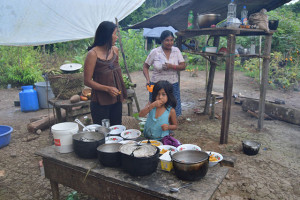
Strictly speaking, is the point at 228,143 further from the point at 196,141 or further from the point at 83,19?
the point at 83,19

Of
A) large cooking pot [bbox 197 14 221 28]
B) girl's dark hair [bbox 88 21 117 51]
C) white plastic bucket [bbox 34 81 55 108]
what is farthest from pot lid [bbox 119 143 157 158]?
white plastic bucket [bbox 34 81 55 108]

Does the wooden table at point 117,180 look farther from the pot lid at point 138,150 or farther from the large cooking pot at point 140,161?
the pot lid at point 138,150

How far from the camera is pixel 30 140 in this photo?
15.5ft

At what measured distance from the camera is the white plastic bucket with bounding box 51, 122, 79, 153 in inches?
86.0

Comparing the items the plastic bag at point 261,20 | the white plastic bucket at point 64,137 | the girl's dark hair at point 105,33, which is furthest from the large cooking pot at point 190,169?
the plastic bag at point 261,20

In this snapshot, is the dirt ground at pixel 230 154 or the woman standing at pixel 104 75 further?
the dirt ground at pixel 230 154

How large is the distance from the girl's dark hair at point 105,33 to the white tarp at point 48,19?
4.48ft

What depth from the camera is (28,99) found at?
21.1 ft

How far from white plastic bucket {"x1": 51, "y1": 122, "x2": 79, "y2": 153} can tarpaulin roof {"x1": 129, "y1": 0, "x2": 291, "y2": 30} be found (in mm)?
3464

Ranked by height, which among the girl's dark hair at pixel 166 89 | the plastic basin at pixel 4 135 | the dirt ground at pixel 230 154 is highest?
the girl's dark hair at pixel 166 89

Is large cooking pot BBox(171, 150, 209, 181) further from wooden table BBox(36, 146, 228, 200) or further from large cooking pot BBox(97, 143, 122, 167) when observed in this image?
large cooking pot BBox(97, 143, 122, 167)

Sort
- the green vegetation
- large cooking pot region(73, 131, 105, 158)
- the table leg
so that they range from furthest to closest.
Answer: the green vegetation → the table leg → large cooking pot region(73, 131, 105, 158)

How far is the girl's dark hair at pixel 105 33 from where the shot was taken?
9.44 feet

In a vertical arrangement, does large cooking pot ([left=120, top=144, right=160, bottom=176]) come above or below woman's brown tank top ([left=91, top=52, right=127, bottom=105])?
below
